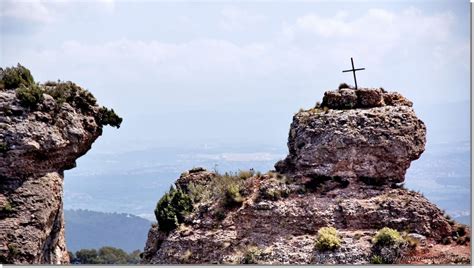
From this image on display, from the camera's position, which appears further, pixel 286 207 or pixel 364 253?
pixel 286 207

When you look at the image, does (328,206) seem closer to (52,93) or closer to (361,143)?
(361,143)

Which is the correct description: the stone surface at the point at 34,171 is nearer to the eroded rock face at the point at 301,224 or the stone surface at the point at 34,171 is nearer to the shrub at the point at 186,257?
the eroded rock face at the point at 301,224

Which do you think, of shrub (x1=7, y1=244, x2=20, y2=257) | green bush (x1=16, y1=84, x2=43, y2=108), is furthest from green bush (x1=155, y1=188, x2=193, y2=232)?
green bush (x1=16, y1=84, x2=43, y2=108)

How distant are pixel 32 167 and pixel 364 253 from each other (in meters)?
13.6

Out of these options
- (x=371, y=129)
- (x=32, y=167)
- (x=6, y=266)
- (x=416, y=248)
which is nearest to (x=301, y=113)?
(x=371, y=129)

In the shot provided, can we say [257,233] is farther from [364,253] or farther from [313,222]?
[364,253]

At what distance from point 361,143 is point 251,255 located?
6.54 m

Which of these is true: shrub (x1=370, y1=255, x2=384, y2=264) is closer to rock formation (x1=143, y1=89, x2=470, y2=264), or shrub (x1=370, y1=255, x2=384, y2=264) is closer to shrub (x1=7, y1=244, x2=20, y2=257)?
rock formation (x1=143, y1=89, x2=470, y2=264)

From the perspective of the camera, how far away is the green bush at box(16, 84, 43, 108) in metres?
34.1

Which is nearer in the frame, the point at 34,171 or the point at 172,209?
the point at 34,171

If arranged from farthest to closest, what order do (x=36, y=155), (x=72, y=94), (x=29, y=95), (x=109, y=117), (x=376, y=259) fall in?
(x=109, y=117)
(x=72, y=94)
(x=29, y=95)
(x=36, y=155)
(x=376, y=259)

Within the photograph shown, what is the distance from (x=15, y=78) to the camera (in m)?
35.2

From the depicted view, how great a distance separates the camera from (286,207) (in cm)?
3406

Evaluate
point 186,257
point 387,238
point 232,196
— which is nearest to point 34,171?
point 186,257
